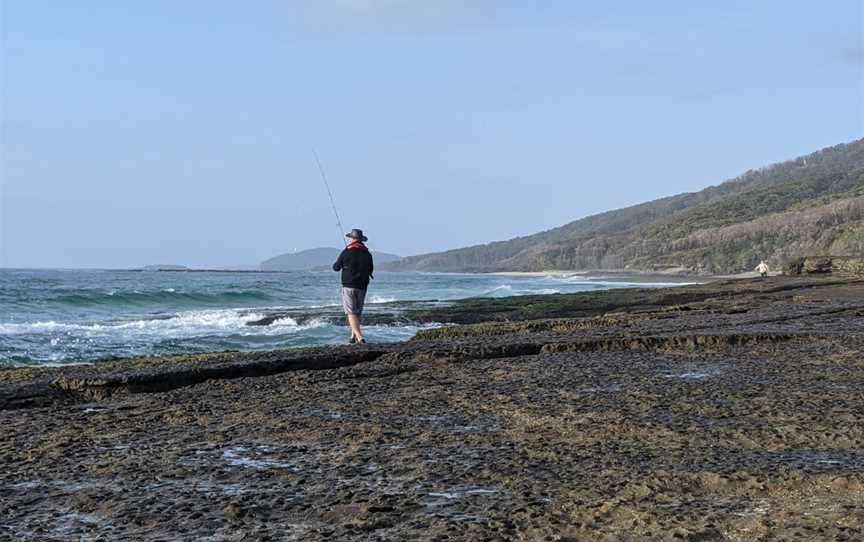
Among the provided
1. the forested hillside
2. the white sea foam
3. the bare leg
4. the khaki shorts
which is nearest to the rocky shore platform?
the bare leg

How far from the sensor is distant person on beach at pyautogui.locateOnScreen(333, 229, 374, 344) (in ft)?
42.3

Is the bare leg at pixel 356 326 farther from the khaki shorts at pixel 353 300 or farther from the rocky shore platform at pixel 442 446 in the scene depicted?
the rocky shore platform at pixel 442 446

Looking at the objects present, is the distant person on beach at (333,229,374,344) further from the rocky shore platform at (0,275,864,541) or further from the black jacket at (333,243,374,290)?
the rocky shore platform at (0,275,864,541)

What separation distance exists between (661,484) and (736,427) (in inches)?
60.8

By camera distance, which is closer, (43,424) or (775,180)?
(43,424)

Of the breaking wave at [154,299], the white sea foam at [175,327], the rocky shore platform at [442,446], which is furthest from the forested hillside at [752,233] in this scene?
the rocky shore platform at [442,446]

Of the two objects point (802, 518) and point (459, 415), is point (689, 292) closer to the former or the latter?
point (459, 415)

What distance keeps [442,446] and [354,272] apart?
830 cm

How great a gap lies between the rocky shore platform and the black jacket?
11.3ft

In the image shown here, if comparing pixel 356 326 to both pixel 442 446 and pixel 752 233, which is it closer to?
pixel 442 446

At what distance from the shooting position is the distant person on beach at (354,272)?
507 inches

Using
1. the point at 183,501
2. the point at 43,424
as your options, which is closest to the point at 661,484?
the point at 183,501

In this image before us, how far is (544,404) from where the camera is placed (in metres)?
6.11

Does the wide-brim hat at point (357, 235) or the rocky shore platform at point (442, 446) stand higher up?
the wide-brim hat at point (357, 235)
